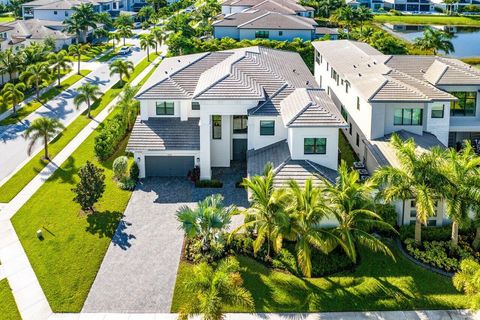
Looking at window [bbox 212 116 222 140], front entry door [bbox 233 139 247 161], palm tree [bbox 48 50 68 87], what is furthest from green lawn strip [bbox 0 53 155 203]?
front entry door [bbox 233 139 247 161]

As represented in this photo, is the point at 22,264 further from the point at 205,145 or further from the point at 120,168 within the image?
the point at 205,145

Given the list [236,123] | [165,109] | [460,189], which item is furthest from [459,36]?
[460,189]

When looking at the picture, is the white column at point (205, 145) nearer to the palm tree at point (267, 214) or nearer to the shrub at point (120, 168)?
the shrub at point (120, 168)

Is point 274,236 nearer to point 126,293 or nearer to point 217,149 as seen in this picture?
point 126,293

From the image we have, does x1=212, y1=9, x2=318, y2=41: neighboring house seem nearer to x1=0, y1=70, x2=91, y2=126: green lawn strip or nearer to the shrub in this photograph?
x1=0, y1=70, x2=91, y2=126: green lawn strip

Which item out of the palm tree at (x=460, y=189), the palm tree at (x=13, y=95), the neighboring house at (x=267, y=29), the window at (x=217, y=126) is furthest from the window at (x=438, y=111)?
the palm tree at (x=13, y=95)

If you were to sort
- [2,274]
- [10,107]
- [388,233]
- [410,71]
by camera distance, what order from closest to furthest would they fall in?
[2,274] < [388,233] < [410,71] < [10,107]

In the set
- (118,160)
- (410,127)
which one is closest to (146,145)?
(118,160)
